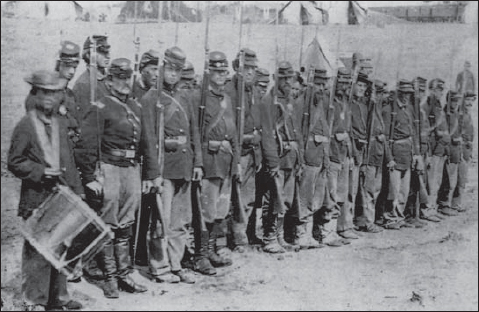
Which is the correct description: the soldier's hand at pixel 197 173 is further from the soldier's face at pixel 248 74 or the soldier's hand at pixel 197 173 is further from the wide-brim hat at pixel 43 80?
the wide-brim hat at pixel 43 80

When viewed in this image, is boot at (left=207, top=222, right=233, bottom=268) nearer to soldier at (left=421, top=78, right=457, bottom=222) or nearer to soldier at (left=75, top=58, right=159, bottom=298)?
soldier at (left=75, top=58, right=159, bottom=298)

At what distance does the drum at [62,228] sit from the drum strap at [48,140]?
0.79 ft

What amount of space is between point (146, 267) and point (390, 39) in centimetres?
1351

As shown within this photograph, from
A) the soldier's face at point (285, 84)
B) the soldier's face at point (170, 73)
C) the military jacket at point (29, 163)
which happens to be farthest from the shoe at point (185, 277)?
the soldier's face at point (285, 84)

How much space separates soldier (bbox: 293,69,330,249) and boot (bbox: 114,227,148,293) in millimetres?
2985

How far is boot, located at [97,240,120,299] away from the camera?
19.4 ft

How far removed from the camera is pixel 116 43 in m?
16.3

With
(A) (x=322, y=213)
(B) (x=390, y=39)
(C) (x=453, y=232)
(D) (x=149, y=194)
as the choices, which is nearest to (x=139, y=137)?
(D) (x=149, y=194)

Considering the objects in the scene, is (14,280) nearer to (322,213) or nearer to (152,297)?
(152,297)

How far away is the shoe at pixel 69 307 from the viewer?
540 cm

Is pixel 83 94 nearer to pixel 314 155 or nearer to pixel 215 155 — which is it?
pixel 215 155

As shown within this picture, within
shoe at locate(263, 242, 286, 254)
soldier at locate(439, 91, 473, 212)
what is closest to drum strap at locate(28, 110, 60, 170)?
shoe at locate(263, 242, 286, 254)

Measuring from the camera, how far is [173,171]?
643 cm

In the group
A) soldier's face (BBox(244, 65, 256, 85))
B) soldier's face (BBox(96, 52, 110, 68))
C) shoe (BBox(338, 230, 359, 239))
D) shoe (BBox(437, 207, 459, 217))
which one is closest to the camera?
soldier's face (BBox(96, 52, 110, 68))
